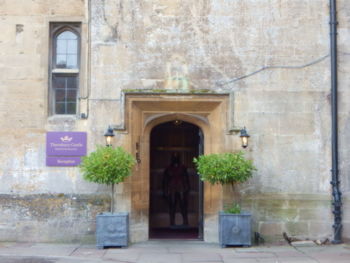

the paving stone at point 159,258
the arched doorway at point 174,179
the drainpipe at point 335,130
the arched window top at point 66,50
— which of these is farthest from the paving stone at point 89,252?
the drainpipe at point 335,130

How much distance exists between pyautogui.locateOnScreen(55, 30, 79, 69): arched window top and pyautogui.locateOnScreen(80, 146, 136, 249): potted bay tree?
2.32 metres

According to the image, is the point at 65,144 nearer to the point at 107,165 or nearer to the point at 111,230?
the point at 107,165

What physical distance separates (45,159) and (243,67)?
474 centimetres

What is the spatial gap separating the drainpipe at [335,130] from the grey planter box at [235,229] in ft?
6.56

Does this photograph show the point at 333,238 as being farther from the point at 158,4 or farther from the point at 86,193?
the point at 158,4

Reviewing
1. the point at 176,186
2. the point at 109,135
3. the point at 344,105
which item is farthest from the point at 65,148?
the point at 344,105

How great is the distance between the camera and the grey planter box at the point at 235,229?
31.0 feet

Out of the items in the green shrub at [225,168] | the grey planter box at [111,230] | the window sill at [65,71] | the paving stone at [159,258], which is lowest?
the paving stone at [159,258]

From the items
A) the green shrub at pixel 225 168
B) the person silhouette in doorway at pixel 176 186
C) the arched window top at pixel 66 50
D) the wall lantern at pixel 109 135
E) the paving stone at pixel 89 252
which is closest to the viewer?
the paving stone at pixel 89 252

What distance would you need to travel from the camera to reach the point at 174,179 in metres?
12.4

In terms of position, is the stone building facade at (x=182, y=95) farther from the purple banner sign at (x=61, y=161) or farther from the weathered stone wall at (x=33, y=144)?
the purple banner sign at (x=61, y=161)

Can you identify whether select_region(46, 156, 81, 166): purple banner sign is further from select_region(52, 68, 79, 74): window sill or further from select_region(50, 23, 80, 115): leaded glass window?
select_region(52, 68, 79, 74): window sill

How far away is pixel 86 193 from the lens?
10031mm

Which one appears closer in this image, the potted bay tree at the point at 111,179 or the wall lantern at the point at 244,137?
the potted bay tree at the point at 111,179
